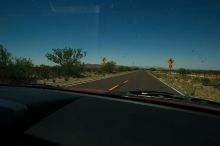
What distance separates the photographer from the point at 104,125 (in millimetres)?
2332

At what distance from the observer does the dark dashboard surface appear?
2.09 metres

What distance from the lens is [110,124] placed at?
2.33 metres

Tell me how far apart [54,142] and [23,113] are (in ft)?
1.74

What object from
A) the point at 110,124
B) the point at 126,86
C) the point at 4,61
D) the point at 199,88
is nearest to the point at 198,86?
the point at 199,88

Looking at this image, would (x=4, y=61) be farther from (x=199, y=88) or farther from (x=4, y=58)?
(x=199, y=88)

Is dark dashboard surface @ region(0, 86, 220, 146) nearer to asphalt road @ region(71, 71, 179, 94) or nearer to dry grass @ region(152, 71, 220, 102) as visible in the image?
asphalt road @ region(71, 71, 179, 94)

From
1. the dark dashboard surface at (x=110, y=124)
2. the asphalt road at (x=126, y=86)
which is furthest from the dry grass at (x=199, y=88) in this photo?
the dark dashboard surface at (x=110, y=124)

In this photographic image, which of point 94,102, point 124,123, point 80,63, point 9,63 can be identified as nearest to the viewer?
point 124,123

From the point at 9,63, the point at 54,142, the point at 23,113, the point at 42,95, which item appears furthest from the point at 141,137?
the point at 9,63

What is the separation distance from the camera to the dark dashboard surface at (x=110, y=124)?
2094mm

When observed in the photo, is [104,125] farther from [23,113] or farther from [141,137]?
[23,113]

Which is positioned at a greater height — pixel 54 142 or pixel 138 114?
pixel 138 114

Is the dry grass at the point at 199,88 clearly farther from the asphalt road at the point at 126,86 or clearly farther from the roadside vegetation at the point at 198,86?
the asphalt road at the point at 126,86

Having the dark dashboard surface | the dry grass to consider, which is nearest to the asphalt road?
the dry grass
